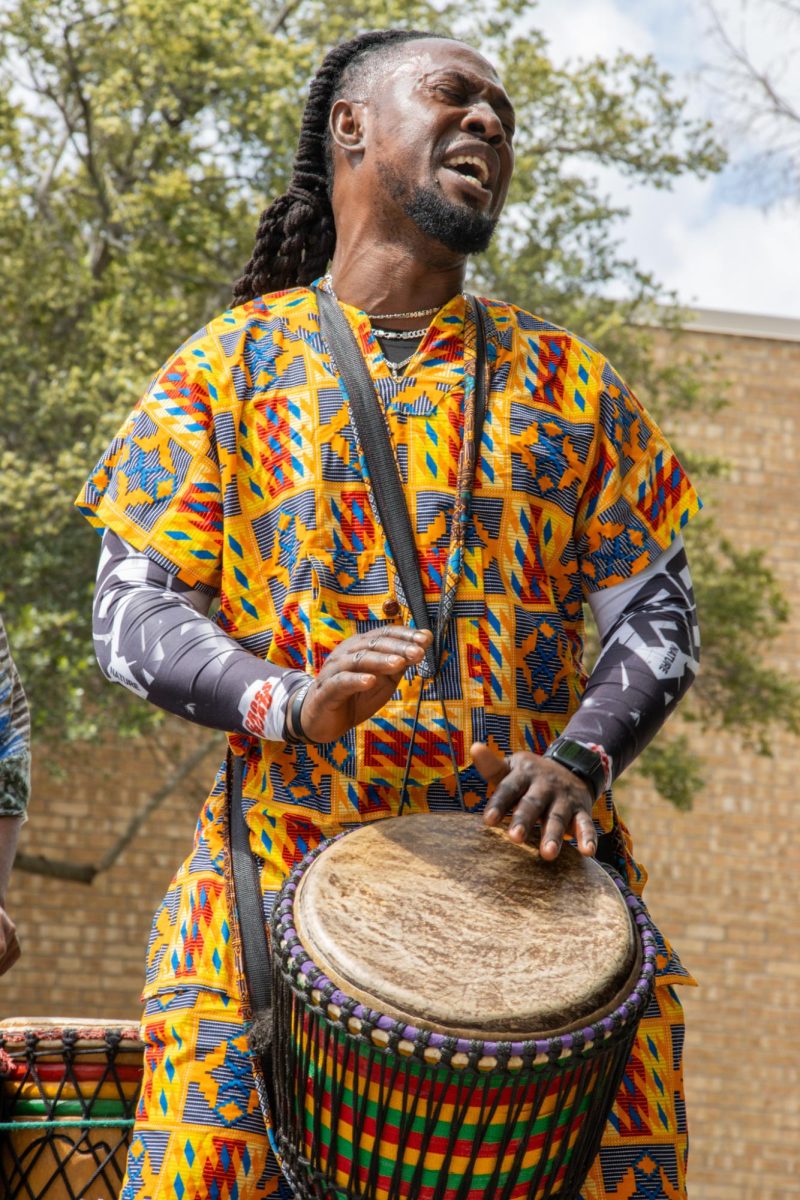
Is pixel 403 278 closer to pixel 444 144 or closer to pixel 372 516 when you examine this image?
pixel 444 144

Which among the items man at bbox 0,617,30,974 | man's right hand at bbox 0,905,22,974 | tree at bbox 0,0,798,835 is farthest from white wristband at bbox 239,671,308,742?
tree at bbox 0,0,798,835

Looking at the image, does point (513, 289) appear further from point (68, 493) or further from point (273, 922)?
point (273, 922)

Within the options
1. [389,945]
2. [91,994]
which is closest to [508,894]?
[389,945]

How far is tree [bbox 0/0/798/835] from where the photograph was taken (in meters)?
9.34

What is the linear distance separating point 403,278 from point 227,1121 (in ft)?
4.24

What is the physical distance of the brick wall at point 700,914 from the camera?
12.5 meters

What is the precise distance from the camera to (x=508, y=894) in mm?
2035

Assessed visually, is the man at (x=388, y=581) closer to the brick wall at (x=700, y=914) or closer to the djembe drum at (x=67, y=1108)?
the djembe drum at (x=67, y=1108)

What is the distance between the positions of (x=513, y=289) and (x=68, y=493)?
9.85 feet

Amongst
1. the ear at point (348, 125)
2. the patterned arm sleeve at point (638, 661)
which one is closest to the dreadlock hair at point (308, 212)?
the ear at point (348, 125)

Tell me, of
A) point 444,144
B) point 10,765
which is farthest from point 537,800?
point 10,765

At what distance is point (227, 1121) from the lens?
2133mm

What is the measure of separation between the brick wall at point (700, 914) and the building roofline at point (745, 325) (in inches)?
37.3

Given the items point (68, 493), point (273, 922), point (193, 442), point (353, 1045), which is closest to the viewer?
point (353, 1045)
